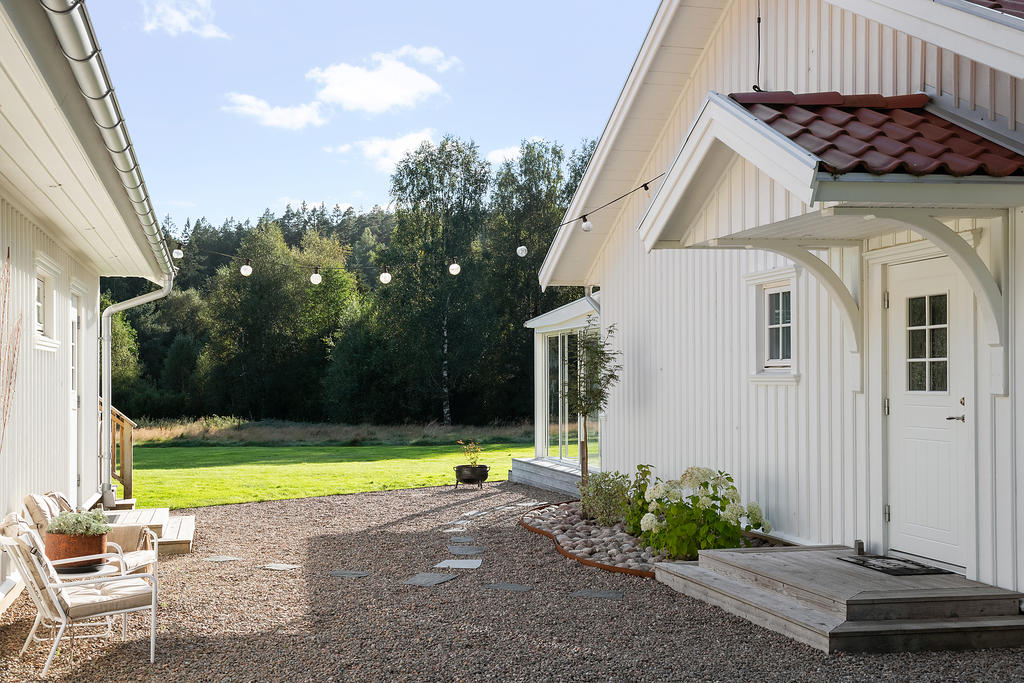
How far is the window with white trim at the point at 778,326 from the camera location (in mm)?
7848

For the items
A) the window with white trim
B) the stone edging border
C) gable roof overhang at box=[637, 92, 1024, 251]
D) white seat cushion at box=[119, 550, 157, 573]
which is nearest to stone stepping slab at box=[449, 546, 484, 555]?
the stone edging border

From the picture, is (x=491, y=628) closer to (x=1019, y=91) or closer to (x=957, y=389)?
(x=957, y=389)

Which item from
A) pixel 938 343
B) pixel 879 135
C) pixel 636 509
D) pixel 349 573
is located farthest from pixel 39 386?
pixel 938 343

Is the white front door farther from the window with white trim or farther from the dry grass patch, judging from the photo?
the dry grass patch

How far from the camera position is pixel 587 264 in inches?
496

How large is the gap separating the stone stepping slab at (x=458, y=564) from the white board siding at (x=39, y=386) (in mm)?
3336

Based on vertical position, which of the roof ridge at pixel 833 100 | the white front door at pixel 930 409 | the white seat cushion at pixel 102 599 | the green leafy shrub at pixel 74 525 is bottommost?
the white seat cushion at pixel 102 599

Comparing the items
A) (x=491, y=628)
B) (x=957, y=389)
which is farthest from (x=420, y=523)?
(x=957, y=389)

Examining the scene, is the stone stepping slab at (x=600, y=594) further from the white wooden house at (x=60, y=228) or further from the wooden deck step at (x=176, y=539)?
the wooden deck step at (x=176, y=539)

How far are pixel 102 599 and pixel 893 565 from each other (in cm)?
487

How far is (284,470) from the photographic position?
1886cm

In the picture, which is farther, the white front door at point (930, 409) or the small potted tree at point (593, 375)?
the small potted tree at point (593, 375)

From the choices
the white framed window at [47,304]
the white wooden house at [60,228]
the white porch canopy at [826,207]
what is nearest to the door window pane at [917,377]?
the white porch canopy at [826,207]

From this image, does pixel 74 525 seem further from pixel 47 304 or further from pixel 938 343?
pixel 938 343
